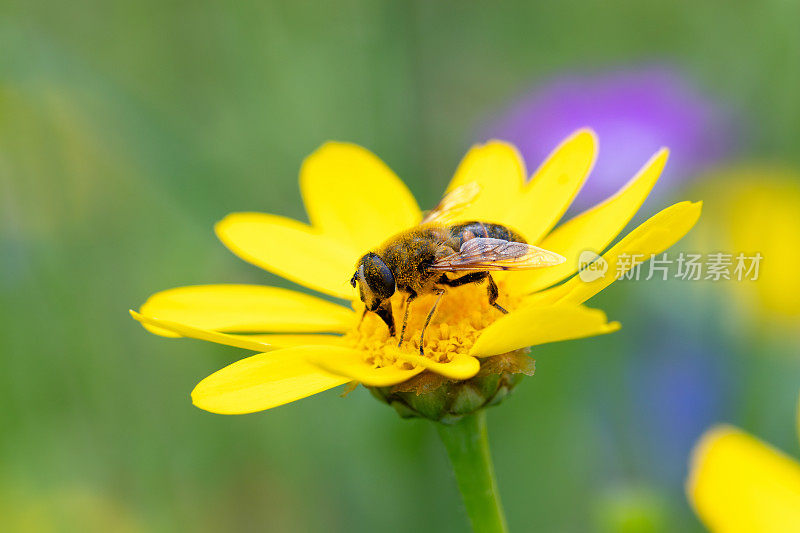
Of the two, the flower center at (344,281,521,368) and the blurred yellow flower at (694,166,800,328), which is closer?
the flower center at (344,281,521,368)

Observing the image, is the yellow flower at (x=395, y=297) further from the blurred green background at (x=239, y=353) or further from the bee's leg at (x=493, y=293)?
the blurred green background at (x=239, y=353)

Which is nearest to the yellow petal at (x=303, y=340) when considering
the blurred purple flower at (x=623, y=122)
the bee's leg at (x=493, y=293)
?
the bee's leg at (x=493, y=293)

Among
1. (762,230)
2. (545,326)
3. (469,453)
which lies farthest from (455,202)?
(762,230)

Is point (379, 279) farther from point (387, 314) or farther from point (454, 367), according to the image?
point (454, 367)

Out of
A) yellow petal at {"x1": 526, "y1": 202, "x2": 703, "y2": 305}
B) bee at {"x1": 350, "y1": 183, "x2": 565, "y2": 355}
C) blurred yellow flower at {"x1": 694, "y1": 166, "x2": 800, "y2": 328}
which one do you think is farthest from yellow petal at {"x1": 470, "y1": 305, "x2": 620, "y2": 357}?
blurred yellow flower at {"x1": 694, "y1": 166, "x2": 800, "y2": 328}

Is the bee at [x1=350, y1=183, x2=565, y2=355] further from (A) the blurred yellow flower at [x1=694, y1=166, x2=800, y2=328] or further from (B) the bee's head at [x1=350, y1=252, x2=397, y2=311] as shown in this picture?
(A) the blurred yellow flower at [x1=694, y1=166, x2=800, y2=328]

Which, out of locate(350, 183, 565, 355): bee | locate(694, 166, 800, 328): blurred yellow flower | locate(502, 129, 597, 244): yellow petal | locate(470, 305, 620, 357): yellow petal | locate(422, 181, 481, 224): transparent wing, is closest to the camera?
locate(470, 305, 620, 357): yellow petal
